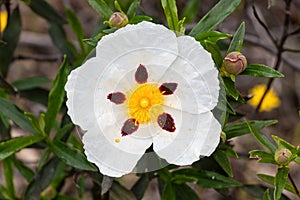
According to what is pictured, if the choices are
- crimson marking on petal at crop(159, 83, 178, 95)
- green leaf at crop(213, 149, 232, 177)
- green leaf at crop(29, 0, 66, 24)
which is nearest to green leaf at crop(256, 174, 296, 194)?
green leaf at crop(213, 149, 232, 177)

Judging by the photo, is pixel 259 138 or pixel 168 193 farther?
pixel 168 193

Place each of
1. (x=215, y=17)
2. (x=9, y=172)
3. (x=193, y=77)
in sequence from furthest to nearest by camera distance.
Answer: (x=9, y=172), (x=215, y=17), (x=193, y=77)

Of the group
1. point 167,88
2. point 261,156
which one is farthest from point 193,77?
point 261,156

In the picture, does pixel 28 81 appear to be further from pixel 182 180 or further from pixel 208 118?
pixel 208 118

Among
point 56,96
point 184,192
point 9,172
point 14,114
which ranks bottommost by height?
point 9,172

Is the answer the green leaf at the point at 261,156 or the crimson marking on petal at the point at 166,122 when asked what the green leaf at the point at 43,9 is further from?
the green leaf at the point at 261,156

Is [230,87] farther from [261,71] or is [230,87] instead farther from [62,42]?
[62,42]

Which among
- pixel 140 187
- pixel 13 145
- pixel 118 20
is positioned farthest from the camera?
pixel 140 187

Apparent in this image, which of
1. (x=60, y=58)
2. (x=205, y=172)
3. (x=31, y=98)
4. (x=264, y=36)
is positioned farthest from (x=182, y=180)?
(x=264, y=36)
